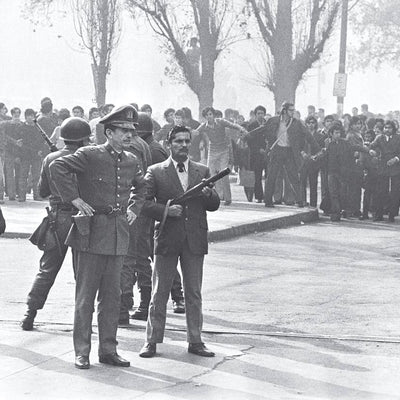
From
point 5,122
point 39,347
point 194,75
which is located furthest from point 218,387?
point 194,75

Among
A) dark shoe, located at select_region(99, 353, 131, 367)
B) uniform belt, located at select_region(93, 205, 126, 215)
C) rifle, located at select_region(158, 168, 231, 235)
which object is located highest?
rifle, located at select_region(158, 168, 231, 235)

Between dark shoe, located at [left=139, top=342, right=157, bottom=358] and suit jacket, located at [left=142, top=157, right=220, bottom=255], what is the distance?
0.65 m

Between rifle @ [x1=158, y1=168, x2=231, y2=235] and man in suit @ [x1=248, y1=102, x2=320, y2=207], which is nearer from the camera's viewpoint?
rifle @ [x1=158, y1=168, x2=231, y2=235]

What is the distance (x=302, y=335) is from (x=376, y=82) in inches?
5563

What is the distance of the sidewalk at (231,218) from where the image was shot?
18812 mm

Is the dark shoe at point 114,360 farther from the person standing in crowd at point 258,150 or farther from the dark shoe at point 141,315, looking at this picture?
the person standing in crowd at point 258,150

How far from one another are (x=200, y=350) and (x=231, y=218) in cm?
1101

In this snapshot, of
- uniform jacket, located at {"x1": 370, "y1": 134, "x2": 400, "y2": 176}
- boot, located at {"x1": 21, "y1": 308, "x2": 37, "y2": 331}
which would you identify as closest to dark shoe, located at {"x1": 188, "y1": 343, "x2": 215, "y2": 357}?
boot, located at {"x1": 21, "y1": 308, "x2": 37, "y2": 331}

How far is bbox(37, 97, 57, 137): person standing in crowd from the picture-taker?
81.2 feet

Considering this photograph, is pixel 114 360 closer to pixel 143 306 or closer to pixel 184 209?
pixel 184 209

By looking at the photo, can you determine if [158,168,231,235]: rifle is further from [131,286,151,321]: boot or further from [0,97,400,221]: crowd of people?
[0,97,400,221]: crowd of people

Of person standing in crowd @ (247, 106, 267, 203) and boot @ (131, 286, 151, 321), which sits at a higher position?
person standing in crowd @ (247, 106, 267, 203)

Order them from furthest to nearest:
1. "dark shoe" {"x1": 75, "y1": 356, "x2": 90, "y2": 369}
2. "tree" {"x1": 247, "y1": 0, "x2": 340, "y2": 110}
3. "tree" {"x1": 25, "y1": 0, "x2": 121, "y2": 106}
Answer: "tree" {"x1": 25, "y1": 0, "x2": 121, "y2": 106} < "tree" {"x1": 247, "y1": 0, "x2": 340, "y2": 110} < "dark shoe" {"x1": 75, "y1": 356, "x2": 90, "y2": 369}

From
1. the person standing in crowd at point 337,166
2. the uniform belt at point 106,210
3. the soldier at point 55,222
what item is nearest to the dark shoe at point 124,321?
the soldier at point 55,222
